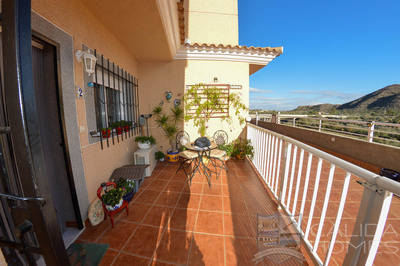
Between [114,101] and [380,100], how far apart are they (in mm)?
40894

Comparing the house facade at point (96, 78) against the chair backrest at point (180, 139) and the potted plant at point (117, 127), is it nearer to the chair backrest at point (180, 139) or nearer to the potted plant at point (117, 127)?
the potted plant at point (117, 127)

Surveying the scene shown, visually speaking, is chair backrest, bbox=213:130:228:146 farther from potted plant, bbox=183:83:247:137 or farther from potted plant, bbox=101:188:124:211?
potted plant, bbox=101:188:124:211

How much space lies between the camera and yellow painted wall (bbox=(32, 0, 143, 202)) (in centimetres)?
152

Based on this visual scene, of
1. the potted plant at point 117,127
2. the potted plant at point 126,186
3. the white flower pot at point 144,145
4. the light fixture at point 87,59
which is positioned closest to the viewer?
the light fixture at point 87,59

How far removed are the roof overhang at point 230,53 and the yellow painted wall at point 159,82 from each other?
1.09 ft

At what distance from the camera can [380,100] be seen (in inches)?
1028

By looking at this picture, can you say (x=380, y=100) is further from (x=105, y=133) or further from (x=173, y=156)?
(x=105, y=133)

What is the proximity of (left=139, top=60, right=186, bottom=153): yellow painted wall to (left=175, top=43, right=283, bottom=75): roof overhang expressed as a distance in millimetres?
333

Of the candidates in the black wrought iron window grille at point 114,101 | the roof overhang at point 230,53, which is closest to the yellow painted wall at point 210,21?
the roof overhang at point 230,53

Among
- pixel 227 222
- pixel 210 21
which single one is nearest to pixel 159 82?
pixel 210 21

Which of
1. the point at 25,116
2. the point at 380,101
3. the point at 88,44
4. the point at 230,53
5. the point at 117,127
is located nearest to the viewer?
the point at 25,116

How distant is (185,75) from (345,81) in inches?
1523

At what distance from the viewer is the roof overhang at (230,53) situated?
381 centimetres

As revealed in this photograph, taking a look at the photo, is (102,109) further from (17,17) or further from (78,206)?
(17,17)
